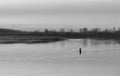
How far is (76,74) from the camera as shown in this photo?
22.4 meters

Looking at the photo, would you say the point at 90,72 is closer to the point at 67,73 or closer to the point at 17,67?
the point at 67,73

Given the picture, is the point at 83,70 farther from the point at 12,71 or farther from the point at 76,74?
the point at 12,71

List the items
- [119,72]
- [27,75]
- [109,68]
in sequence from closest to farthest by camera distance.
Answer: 1. [27,75]
2. [119,72]
3. [109,68]

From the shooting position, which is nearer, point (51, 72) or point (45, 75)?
point (45, 75)

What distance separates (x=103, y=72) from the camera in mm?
23438

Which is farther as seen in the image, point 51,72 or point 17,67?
point 17,67

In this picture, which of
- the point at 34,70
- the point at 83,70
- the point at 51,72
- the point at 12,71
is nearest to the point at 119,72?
the point at 83,70

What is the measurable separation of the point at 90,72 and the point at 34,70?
4942mm

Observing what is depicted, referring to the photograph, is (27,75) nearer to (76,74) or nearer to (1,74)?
(1,74)

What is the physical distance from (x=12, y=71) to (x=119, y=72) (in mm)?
9089

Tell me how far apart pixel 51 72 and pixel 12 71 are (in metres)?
3.37

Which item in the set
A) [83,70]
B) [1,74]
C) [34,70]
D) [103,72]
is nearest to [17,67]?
[34,70]

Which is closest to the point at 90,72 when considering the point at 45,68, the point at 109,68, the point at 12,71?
the point at 109,68

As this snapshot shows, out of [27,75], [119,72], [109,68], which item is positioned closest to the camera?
[27,75]
